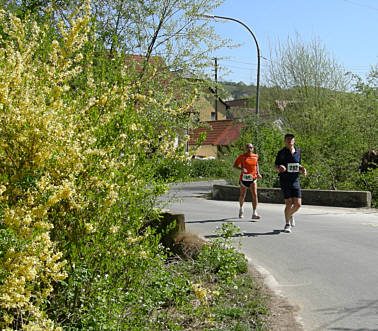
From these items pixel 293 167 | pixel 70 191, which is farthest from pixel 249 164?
pixel 70 191

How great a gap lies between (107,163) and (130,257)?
78cm

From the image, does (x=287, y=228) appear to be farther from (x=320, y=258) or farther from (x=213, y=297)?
(x=213, y=297)

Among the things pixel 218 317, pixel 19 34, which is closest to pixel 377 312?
pixel 218 317

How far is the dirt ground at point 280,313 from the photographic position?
497cm

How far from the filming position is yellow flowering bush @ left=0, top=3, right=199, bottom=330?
130 inches

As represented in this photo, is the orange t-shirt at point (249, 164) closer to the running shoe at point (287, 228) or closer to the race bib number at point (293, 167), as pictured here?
the race bib number at point (293, 167)

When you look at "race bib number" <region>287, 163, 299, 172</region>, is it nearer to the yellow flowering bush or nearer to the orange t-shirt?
the orange t-shirt

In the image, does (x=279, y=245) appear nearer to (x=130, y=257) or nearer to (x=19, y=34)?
(x=130, y=257)

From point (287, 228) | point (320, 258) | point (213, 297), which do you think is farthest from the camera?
point (287, 228)

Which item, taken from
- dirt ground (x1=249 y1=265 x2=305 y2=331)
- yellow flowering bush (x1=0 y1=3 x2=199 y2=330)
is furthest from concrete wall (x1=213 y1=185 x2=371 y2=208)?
yellow flowering bush (x1=0 y1=3 x2=199 y2=330)

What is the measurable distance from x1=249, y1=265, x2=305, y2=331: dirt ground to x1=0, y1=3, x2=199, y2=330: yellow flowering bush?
122 cm

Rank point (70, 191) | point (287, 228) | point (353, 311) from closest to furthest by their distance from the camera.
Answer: point (70, 191)
point (353, 311)
point (287, 228)

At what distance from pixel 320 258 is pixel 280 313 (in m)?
2.84

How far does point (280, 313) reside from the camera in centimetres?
541
